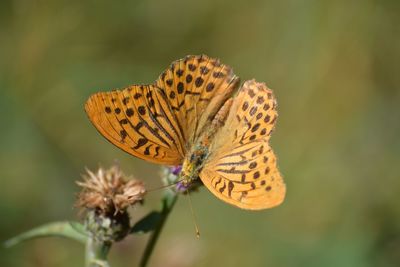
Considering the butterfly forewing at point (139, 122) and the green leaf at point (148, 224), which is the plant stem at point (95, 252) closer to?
the green leaf at point (148, 224)

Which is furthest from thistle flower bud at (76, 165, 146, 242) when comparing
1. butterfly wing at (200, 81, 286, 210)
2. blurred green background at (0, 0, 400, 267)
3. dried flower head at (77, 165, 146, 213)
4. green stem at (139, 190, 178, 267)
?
blurred green background at (0, 0, 400, 267)

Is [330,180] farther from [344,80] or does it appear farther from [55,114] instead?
[55,114]

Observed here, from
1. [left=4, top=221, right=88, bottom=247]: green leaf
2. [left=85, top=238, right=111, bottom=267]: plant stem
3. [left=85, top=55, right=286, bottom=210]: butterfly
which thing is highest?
[left=85, top=55, right=286, bottom=210]: butterfly

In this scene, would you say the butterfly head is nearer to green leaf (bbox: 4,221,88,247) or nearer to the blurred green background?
green leaf (bbox: 4,221,88,247)

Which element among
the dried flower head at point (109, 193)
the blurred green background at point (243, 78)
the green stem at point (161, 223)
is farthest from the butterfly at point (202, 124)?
the blurred green background at point (243, 78)

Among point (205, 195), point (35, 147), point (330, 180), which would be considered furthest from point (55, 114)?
point (330, 180)
